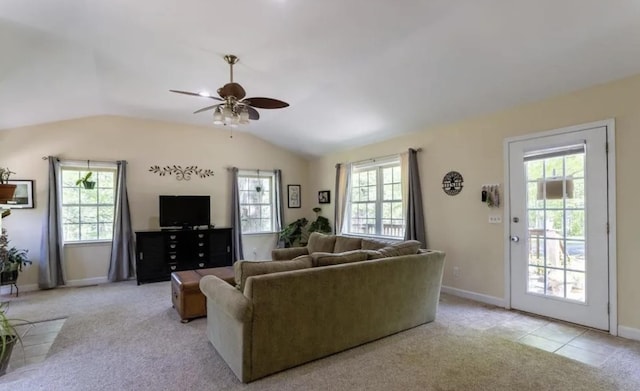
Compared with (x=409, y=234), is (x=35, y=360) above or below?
below

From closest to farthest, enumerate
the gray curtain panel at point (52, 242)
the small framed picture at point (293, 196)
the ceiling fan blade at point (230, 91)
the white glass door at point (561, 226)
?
the ceiling fan blade at point (230, 91)
the white glass door at point (561, 226)
the gray curtain panel at point (52, 242)
the small framed picture at point (293, 196)

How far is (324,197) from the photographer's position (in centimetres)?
707

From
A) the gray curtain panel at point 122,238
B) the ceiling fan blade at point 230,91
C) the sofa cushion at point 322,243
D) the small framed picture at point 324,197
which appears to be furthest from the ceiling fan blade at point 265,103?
the small framed picture at point 324,197

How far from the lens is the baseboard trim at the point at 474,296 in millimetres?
4031

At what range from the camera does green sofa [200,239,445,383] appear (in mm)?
2365

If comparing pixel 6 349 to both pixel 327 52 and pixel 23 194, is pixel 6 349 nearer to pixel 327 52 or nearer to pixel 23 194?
pixel 327 52

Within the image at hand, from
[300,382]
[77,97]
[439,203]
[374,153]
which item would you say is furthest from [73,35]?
[439,203]

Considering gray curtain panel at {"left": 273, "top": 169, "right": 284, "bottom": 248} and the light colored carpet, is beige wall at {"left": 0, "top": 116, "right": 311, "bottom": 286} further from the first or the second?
the light colored carpet

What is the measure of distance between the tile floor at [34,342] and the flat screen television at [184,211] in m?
2.27

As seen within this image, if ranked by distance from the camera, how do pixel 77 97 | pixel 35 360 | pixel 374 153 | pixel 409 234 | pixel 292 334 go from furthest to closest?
pixel 374 153 < pixel 409 234 < pixel 77 97 < pixel 35 360 < pixel 292 334

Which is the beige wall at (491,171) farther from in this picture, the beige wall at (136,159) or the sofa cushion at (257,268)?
the beige wall at (136,159)

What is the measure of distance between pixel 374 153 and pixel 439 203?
1.58 m

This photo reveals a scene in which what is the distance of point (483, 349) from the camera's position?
287 centimetres

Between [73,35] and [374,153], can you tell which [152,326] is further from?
[374,153]
